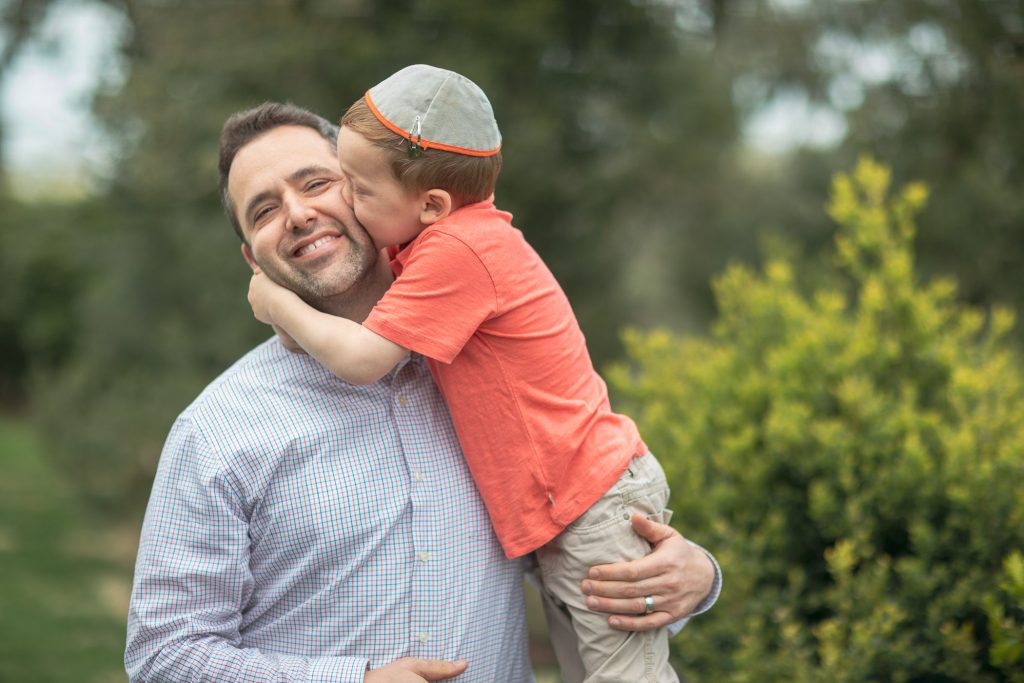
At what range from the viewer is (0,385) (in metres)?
19.1

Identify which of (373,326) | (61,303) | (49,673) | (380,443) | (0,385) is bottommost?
(0,385)

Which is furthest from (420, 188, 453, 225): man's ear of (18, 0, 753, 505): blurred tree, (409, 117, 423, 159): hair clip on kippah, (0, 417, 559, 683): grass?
(18, 0, 753, 505): blurred tree

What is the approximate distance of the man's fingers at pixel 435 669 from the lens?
2.07 metres

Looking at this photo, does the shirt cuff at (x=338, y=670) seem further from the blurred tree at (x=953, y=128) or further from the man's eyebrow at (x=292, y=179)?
the blurred tree at (x=953, y=128)

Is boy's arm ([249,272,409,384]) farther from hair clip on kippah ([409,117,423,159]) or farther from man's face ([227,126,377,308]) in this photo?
hair clip on kippah ([409,117,423,159])

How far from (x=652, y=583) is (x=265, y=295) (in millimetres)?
1137

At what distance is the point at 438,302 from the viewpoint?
2.08 m

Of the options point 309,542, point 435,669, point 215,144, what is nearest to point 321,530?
point 309,542

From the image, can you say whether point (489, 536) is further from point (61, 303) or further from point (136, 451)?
point (61, 303)

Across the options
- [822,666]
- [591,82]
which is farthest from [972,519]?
[591,82]

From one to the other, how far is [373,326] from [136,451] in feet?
26.4

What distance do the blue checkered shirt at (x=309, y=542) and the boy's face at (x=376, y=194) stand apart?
346 millimetres

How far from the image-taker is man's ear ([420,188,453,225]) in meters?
2.17

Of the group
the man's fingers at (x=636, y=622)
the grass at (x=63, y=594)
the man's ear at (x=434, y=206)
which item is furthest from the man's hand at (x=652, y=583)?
the grass at (x=63, y=594)
